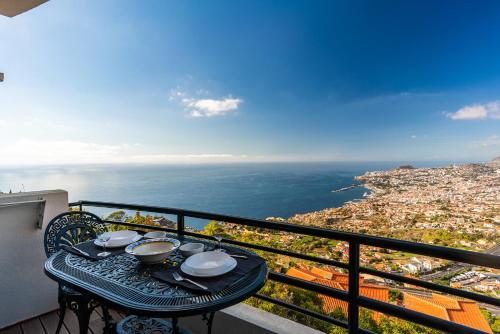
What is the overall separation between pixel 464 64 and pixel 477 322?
11.8 meters

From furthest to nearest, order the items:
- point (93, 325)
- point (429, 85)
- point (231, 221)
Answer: point (429, 85), point (93, 325), point (231, 221)

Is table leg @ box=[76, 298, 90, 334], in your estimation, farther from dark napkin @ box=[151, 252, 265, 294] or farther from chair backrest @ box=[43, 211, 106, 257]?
chair backrest @ box=[43, 211, 106, 257]

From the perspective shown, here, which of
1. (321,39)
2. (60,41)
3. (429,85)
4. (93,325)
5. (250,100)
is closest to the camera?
(93,325)

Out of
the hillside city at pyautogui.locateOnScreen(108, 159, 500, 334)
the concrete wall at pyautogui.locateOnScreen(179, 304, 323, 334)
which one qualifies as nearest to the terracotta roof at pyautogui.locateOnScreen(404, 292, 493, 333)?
the hillside city at pyautogui.locateOnScreen(108, 159, 500, 334)

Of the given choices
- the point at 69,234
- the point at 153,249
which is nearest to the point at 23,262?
the point at 69,234

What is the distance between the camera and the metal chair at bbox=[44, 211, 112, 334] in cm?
179

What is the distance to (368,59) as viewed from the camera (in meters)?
11.9

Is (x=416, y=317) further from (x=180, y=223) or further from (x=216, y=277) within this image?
(x=180, y=223)

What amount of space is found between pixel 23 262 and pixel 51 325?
64 centimetres

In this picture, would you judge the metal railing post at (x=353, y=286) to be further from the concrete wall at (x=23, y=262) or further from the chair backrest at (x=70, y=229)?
the concrete wall at (x=23, y=262)

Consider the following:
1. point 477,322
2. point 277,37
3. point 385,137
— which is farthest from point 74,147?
point 385,137

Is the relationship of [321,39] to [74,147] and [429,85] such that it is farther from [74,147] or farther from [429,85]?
[74,147]

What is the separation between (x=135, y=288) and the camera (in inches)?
44.5

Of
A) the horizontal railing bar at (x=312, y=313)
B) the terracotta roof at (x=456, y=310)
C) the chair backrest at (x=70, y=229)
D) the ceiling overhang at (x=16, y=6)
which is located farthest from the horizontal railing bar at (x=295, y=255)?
the terracotta roof at (x=456, y=310)
